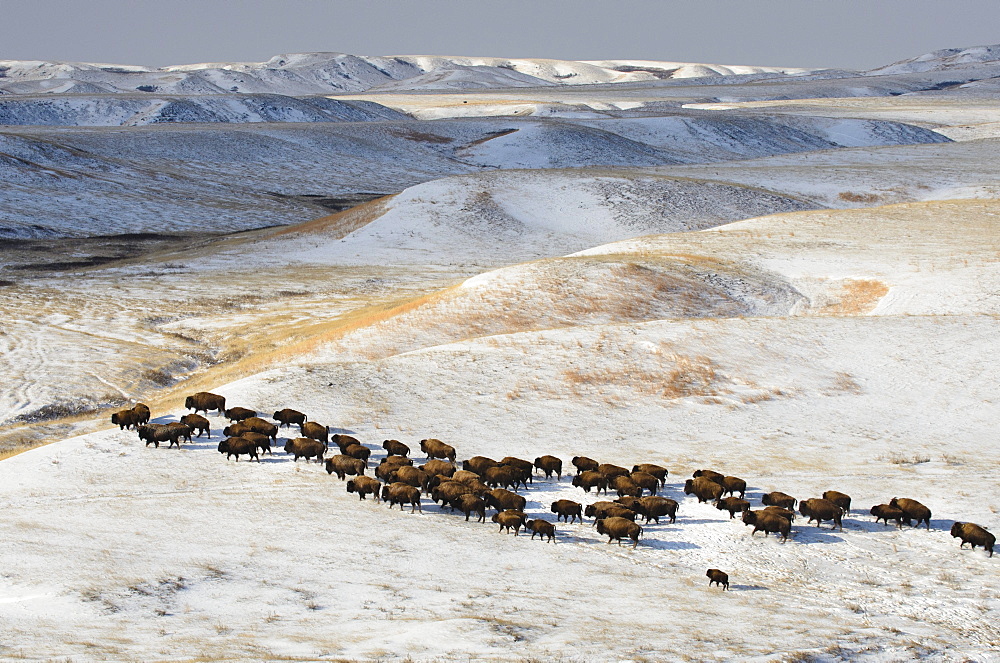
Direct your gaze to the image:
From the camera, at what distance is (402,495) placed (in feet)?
58.1

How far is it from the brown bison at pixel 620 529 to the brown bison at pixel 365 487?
4435 millimetres

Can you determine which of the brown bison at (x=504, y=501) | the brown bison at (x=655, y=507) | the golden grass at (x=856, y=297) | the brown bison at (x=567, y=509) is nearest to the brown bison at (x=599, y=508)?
the brown bison at (x=567, y=509)

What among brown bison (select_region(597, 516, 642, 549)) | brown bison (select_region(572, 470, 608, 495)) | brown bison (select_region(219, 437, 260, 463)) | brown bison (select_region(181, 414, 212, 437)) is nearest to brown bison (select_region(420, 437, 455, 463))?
brown bison (select_region(572, 470, 608, 495))

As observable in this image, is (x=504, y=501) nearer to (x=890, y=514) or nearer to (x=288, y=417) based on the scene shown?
(x=890, y=514)

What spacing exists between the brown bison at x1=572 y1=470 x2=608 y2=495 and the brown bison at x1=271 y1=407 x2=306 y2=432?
724 cm

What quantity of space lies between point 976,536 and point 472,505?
868 centimetres

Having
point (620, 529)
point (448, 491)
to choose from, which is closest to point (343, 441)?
point (448, 491)

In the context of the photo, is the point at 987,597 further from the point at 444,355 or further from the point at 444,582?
the point at 444,355

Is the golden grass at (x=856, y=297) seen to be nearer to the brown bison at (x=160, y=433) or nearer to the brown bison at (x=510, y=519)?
the brown bison at (x=510, y=519)

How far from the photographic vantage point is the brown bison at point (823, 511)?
16.8 m

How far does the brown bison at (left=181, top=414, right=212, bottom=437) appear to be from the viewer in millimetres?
21172

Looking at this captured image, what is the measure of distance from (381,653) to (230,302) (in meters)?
40.4

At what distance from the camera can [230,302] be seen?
4956 cm

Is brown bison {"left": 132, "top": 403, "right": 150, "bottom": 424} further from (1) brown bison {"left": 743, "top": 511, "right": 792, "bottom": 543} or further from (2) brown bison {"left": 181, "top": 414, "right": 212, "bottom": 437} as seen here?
(1) brown bison {"left": 743, "top": 511, "right": 792, "bottom": 543}
